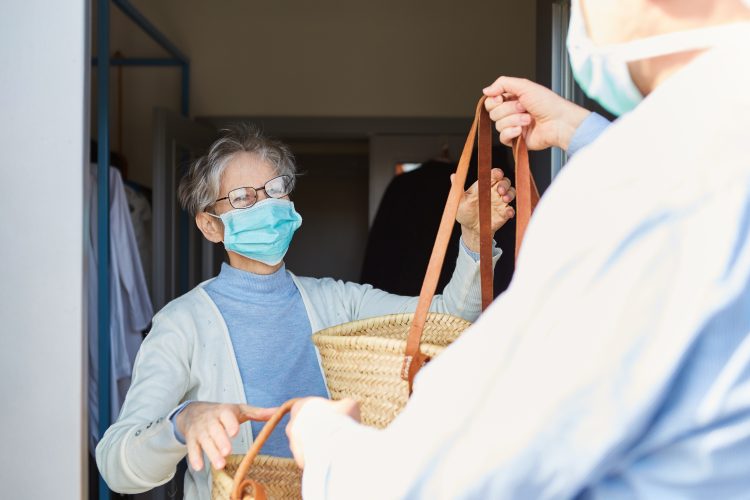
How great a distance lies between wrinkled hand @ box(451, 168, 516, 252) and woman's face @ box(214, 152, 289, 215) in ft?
1.55

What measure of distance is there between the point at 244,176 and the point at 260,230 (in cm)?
15

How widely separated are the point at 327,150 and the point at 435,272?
5639mm

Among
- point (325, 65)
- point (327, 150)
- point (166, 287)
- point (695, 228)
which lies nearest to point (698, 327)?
point (695, 228)

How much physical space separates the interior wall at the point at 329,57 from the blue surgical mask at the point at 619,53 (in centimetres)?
376

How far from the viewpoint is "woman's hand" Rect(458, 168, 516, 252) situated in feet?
5.33

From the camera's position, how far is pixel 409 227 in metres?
3.78

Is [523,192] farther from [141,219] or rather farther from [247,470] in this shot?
[141,219]

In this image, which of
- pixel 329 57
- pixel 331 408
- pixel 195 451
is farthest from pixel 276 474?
pixel 329 57

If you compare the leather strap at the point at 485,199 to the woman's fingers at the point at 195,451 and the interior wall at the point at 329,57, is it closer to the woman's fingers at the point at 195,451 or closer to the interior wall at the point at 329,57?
the woman's fingers at the point at 195,451

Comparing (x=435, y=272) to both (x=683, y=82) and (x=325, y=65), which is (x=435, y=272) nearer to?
(x=683, y=82)

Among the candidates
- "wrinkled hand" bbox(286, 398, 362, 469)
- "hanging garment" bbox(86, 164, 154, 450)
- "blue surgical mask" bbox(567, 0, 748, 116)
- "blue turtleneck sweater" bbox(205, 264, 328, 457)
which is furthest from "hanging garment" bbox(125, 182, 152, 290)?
"blue surgical mask" bbox(567, 0, 748, 116)

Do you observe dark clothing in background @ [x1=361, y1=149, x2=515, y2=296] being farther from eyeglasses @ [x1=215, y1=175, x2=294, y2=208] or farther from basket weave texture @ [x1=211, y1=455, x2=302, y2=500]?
basket weave texture @ [x1=211, y1=455, x2=302, y2=500]

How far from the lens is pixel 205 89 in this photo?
4539mm

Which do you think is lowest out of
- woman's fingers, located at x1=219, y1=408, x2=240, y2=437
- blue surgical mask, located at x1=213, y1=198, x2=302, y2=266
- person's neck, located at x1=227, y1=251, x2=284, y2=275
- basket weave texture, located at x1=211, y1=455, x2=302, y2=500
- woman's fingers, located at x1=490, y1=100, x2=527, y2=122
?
basket weave texture, located at x1=211, y1=455, x2=302, y2=500
